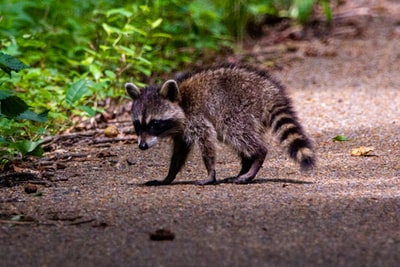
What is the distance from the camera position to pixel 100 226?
488 cm

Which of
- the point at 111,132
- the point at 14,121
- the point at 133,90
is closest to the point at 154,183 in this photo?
the point at 133,90

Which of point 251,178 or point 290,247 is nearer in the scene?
point 290,247

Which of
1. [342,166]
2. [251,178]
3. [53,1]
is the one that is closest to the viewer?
[251,178]

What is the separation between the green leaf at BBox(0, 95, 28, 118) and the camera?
5.84 m

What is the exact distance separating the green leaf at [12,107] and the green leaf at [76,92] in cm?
157

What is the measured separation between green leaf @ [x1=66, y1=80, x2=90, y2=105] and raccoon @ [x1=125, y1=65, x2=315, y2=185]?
96 centimetres

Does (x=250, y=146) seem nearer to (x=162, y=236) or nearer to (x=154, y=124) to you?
(x=154, y=124)

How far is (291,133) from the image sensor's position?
6266 mm

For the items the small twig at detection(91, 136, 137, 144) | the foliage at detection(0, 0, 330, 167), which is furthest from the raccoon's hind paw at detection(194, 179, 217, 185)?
the small twig at detection(91, 136, 137, 144)

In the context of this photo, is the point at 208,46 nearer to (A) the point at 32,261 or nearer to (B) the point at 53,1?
(B) the point at 53,1

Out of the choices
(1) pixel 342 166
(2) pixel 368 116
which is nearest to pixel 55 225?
(1) pixel 342 166

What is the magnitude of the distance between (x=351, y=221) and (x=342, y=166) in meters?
1.81

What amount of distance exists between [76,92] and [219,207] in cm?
264

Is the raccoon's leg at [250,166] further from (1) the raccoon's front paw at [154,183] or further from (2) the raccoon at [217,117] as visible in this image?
(1) the raccoon's front paw at [154,183]
